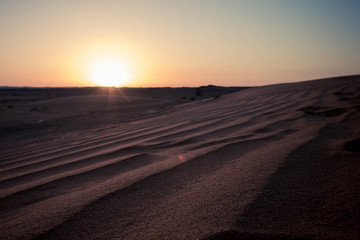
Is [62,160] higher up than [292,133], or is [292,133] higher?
[292,133]

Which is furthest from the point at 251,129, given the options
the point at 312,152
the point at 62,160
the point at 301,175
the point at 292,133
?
the point at 62,160

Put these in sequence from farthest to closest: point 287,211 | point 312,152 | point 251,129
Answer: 1. point 251,129
2. point 312,152
3. point 287,211

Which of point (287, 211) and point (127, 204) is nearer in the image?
point (287, 211)

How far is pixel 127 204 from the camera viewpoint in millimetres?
892

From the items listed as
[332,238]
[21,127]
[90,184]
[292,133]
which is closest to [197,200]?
[332,238]

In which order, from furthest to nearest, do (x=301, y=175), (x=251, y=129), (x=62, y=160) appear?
(x=251, y=129)
(x=62, y=160)
(x=301, y=175)

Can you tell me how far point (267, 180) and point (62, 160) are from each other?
1523 mm

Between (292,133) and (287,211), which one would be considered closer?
(287,211)

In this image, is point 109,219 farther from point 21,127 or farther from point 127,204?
point 21,127

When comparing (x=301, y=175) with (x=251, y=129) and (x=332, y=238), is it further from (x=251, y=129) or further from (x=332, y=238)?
(x=251, y=129)

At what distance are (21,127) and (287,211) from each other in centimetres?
721

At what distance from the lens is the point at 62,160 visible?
5.70 feet

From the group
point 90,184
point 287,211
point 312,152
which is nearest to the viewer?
point 287,211

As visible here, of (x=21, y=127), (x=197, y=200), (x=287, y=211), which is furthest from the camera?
(x=21, y=127)
